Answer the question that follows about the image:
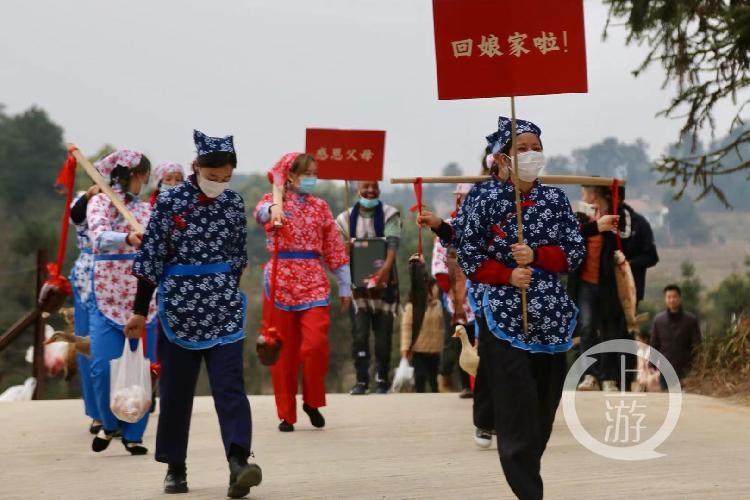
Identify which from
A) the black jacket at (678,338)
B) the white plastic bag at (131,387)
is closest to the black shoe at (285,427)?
the white plastic bag at (131,387)

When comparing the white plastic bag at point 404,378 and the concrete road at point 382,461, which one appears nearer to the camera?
the concrete road at point 382,461

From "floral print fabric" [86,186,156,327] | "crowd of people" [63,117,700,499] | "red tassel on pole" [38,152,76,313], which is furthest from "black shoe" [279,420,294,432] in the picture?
"red tassel on pole" [38,152,76,313]

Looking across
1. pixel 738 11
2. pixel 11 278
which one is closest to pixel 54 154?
pixel 11 278

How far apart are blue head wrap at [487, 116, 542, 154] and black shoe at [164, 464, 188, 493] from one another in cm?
238

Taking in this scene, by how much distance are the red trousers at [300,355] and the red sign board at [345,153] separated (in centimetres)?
378

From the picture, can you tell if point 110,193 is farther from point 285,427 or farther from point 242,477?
point 242,477

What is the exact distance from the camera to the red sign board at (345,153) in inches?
576

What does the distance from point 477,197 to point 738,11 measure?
194 inches

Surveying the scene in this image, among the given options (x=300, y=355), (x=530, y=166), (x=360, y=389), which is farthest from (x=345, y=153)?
(x=530, y=166)

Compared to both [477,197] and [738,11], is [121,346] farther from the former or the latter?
[738,11]

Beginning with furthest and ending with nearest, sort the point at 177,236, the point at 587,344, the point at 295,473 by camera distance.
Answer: the point at 587,344 < the point at 295,473 < the point at 177,236

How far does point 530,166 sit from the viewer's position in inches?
275

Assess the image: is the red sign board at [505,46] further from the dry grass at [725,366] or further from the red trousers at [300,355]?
the dry grass at [725,366]

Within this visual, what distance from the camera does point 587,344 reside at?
1415cm
